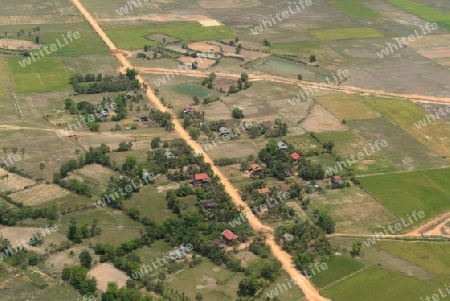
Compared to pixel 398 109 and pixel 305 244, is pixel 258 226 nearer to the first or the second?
pixel 305 244

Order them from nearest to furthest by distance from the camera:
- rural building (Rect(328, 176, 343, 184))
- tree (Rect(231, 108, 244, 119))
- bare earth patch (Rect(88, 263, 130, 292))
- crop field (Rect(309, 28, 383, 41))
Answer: bare earth patch (Rect(88, 263, 130, 292)) < rural building (Rect(328, 176, 343, 184)) < tree (Rect(231, 108, 244, 119)) < crop field (Rect(309, 28, 383, 41))

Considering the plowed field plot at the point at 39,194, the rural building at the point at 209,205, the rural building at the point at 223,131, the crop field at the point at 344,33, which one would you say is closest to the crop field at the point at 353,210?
the rural building at the point at 209,205

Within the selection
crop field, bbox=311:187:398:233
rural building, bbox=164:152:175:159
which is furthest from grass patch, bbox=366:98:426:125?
rural building, bbox=164:152:175:159

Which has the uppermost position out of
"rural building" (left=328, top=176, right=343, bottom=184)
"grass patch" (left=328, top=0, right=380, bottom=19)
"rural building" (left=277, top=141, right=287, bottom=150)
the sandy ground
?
"grass patch" (left=328, top=0, right=380, bottom=19)

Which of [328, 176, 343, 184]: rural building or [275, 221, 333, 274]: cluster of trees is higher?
[328, 176, 343, 184]: rural building

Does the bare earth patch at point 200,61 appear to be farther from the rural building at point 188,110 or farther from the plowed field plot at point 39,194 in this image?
the plowed field plot at point 39,194

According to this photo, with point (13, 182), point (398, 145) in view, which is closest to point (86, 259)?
point (13, 182)

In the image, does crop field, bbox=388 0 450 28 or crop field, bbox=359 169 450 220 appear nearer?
crop field, bbox=359 169 450 220

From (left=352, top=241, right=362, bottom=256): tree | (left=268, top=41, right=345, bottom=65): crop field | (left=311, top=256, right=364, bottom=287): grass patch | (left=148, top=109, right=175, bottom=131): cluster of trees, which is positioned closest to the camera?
(left=311, top=256, right=364, bottom=287): grass patch

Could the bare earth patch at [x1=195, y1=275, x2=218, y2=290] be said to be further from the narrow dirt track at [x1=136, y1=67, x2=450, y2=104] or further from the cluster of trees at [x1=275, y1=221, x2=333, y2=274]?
the narrow dirt track at [x1=136, y1=67, x2=450, y2=104]
